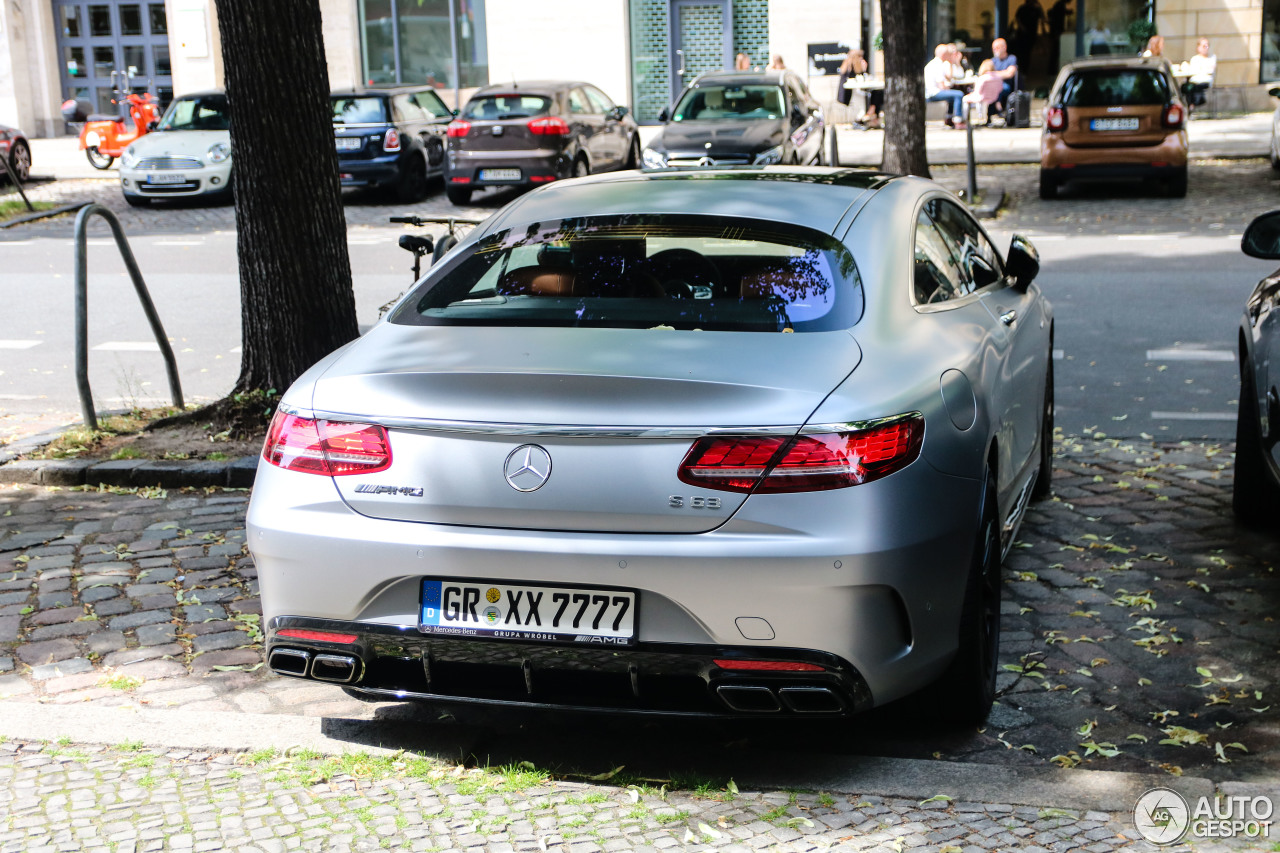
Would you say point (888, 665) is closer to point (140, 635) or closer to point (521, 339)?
point (521, 339)

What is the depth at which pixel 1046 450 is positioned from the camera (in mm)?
6391

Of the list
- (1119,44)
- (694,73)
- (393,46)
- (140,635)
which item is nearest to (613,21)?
(694,73)

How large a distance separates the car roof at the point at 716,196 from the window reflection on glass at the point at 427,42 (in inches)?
1209

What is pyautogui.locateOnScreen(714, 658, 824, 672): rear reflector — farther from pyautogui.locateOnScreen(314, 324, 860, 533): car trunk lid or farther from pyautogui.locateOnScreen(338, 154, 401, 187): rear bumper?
pyautogui.locateOnScreen(338, 154, 401, 187): rear bumper

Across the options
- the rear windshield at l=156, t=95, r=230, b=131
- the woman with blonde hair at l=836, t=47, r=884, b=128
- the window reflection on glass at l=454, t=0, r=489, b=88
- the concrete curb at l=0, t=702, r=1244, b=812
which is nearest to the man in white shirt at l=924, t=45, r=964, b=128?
the woman with blonde hair at l=836, t=47, r=884, b=128

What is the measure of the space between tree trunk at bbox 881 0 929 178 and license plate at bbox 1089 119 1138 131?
2270 mm

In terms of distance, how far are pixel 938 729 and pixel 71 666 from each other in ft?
9.02

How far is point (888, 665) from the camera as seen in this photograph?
3551 mm

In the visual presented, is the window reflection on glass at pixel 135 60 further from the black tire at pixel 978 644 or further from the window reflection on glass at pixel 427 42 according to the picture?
the black tire at pixel 978 644

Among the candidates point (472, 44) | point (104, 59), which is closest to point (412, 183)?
point (472, 44)

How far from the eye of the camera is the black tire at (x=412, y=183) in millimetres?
20266

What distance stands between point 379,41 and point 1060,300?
26.6 meters

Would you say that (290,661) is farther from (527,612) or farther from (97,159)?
(97,159)

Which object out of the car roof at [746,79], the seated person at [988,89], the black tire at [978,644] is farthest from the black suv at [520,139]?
the black tire at [978,644]
